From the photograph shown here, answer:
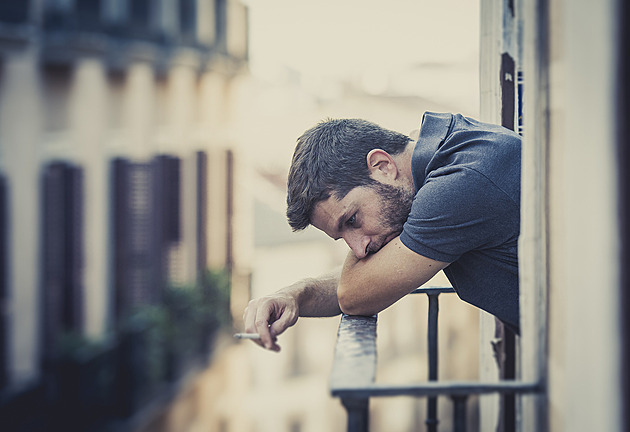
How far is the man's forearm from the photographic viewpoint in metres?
2.79

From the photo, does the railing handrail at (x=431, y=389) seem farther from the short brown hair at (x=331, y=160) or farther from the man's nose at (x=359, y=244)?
the short brown hair at (x=331, y=160)

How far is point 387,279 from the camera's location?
2.47 meters

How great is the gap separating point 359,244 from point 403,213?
210mm

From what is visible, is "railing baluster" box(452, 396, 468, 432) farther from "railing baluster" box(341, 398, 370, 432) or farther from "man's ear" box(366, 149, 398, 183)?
"man's ear" box(366, 149, 398, 183)

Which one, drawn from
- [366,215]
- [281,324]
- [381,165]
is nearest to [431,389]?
[281,324]

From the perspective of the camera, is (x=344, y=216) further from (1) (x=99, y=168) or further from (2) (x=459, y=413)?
(1) (x=99, y=168)

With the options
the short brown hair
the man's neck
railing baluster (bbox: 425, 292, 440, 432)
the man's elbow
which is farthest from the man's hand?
the man's neck

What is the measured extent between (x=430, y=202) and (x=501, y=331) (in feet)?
2.90

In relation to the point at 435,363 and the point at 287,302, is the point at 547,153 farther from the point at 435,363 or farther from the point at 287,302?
the point at 287,302

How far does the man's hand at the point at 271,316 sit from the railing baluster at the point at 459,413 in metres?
0.85

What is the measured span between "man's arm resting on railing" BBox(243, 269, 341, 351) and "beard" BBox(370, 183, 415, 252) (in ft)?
0.99

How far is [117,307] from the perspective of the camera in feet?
40.1

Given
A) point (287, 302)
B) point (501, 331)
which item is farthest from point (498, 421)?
point (287, 302)

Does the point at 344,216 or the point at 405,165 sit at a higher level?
the point at 405,165
